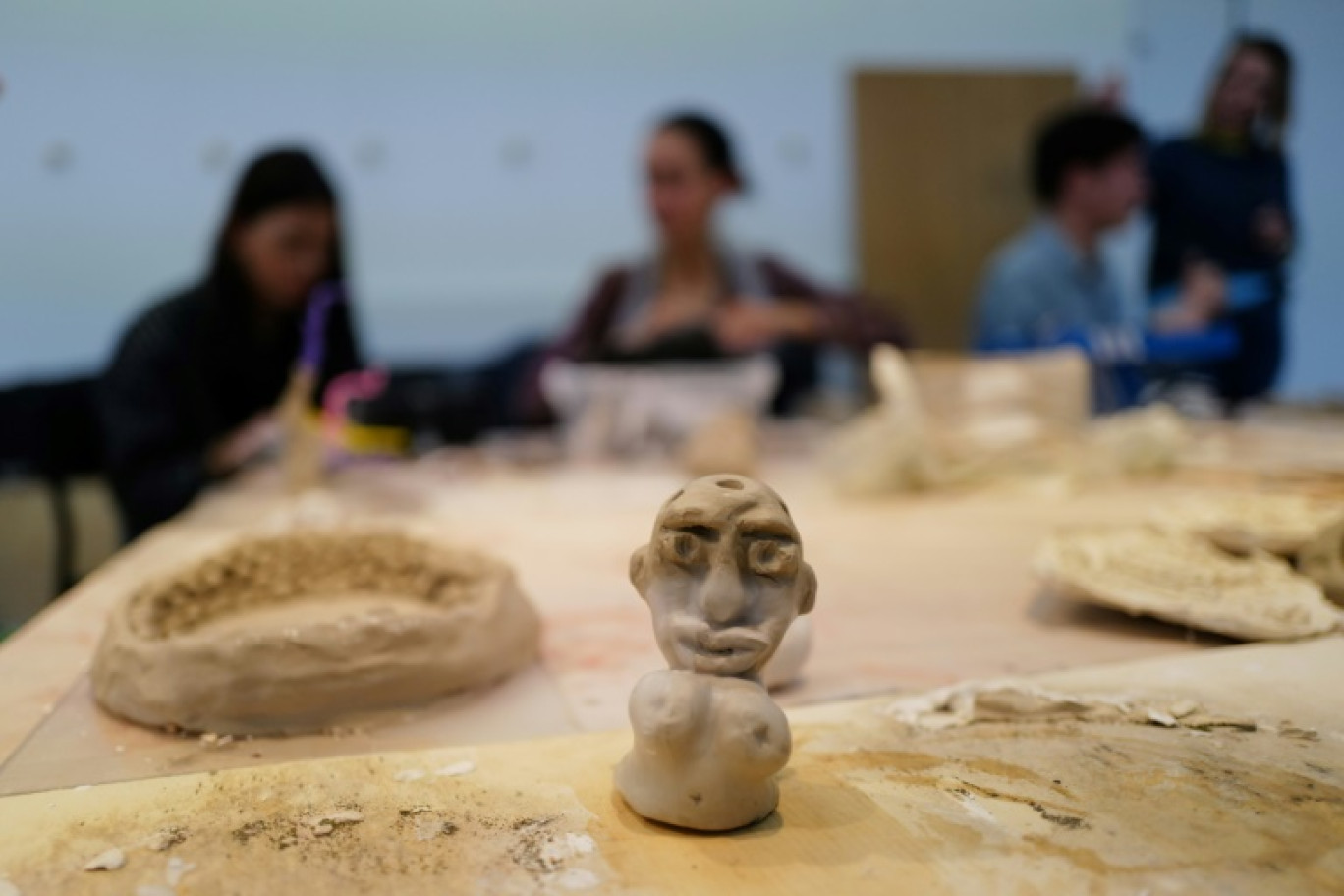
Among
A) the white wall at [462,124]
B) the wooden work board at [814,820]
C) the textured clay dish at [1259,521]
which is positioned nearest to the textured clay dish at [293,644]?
the wooden work board at [814,820]

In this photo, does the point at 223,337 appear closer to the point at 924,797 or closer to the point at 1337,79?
the point at 924,797

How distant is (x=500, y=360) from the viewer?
15.6ft

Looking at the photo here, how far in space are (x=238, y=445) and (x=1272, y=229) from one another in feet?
12.7

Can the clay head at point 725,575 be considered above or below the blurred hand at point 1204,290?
above

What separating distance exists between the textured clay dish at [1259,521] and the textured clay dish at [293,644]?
4.40 feet

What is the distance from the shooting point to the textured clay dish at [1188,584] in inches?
72.4

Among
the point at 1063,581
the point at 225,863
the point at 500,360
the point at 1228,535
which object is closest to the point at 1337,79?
the point at 1228,535

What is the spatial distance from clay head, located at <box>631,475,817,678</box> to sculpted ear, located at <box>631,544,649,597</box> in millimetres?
33

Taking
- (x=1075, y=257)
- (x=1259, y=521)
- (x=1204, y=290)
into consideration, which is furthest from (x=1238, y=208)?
(x=1259, y=521)

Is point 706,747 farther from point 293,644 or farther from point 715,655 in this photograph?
point 293,644

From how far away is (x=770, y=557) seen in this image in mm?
1231

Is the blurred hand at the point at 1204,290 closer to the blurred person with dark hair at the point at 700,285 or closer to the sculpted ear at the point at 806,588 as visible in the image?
the blurred person with dark hair at the point at 700,285

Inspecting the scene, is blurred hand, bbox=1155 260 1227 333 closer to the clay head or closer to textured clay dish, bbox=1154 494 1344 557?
textured clay dish, bbox=1154 494 1344 557

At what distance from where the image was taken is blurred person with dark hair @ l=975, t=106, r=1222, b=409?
461 centimetres
